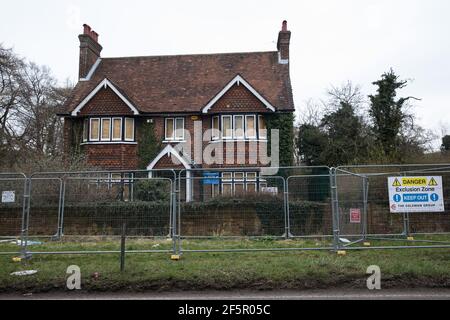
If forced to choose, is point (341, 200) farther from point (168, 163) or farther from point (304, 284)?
point (168, 163)

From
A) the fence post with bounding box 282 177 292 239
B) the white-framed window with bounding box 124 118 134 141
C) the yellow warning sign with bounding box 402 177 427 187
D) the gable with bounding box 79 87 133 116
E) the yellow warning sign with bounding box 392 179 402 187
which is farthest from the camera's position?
the white-framed window with bounding box 124 118 134 141

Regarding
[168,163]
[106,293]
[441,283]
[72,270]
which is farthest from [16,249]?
[168,163]

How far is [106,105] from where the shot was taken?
2553cm

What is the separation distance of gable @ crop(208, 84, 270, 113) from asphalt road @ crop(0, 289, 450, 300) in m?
18.3

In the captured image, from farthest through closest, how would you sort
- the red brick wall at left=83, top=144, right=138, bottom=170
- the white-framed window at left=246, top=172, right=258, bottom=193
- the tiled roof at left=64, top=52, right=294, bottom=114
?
the tiled roof at left=64, top=52, right=294, bottom=114 < the red brick wall at left=83, top=144, right=138, bottom=170 < the white-framed window at left=246, top=172, right=258, bottom=193

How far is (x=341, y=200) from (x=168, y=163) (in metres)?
15.6

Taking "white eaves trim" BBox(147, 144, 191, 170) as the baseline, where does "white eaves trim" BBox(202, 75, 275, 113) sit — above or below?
above

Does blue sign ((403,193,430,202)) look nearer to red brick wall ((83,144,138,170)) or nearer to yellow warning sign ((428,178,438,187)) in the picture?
yellow warning sign ((428,178,438,187))

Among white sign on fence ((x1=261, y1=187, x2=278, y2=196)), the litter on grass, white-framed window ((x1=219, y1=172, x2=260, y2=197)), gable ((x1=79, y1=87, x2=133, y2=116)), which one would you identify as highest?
gable ((x1=79, y1=87, x2=133, y2=116))

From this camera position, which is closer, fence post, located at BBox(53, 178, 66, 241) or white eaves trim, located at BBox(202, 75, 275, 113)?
fence post, located at BBox(53, 178, 66, 241)

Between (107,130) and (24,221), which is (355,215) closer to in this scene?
(24,221)

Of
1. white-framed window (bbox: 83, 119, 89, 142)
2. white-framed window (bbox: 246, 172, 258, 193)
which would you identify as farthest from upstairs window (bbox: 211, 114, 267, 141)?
white-framed window (bbox: 246, 172, 258, 193)

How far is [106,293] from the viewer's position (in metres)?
7.77

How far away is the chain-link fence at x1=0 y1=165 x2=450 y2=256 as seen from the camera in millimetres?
10188
